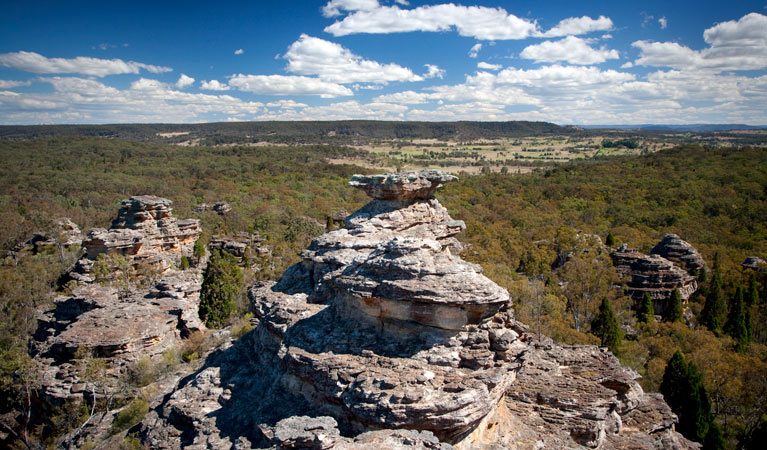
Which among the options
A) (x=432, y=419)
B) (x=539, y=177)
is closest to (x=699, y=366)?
(x=432, y=419)

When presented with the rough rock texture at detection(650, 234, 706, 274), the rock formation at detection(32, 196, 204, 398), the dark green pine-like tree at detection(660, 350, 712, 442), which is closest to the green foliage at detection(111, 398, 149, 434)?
the rock formation at detection(32, 196, 204, 398)

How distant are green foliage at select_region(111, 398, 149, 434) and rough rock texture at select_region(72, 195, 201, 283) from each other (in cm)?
2087

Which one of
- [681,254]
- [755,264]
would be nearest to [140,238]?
[681,254]

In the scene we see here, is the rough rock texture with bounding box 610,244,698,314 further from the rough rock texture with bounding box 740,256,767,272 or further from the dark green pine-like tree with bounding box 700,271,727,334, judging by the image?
the rough rock texture with bounding box 740,256,767,272

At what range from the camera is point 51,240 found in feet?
154

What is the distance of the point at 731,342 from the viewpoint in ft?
94.2

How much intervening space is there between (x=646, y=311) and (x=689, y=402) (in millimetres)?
12965

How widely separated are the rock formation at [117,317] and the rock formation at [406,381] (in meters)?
6.38

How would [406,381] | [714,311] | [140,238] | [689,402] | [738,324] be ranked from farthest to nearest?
[140,238] → [714,311] → [738,324] → [689,402] → [406,381]

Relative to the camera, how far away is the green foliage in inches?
687

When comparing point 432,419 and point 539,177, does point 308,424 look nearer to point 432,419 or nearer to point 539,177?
point 432,419

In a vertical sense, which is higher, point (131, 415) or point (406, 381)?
point (406, 381)

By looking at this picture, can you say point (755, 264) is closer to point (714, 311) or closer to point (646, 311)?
point (714, 311)

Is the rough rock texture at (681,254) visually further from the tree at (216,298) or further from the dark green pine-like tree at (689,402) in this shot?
the tree at (216,298)
